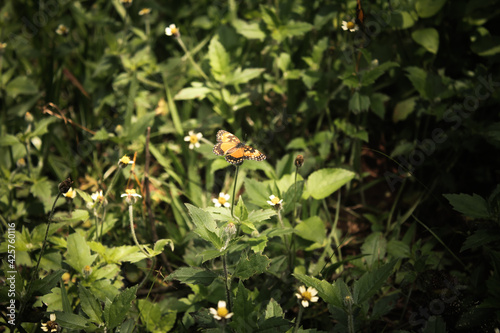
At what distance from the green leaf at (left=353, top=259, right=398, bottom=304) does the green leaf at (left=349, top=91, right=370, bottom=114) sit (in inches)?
43.5

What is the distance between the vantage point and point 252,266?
5.69ft

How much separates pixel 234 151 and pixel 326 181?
2.55 feet

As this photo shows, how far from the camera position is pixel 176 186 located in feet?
9.52

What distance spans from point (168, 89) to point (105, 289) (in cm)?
161

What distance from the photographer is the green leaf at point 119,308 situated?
172 cm

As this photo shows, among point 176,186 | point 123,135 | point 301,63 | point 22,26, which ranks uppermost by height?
point 22,26

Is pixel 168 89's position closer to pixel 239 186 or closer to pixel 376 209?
pixel 239 186

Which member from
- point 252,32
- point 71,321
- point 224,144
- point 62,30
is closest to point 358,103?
point 252,32

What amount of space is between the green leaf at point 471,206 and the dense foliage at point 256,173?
0.04 feet

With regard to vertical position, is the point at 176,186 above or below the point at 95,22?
below

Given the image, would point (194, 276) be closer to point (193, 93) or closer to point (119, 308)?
point (119, 308)

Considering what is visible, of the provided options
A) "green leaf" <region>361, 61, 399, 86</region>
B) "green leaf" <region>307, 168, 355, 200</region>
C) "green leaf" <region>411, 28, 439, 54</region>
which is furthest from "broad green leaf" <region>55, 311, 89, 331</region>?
"green leaf" <region>411, 28, 439, 54</region>

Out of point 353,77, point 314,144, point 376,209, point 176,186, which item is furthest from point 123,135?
point 376,209

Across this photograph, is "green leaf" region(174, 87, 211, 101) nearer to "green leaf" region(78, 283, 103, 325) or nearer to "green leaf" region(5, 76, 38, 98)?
"green leaf" region(5, 76, 38, 98)
